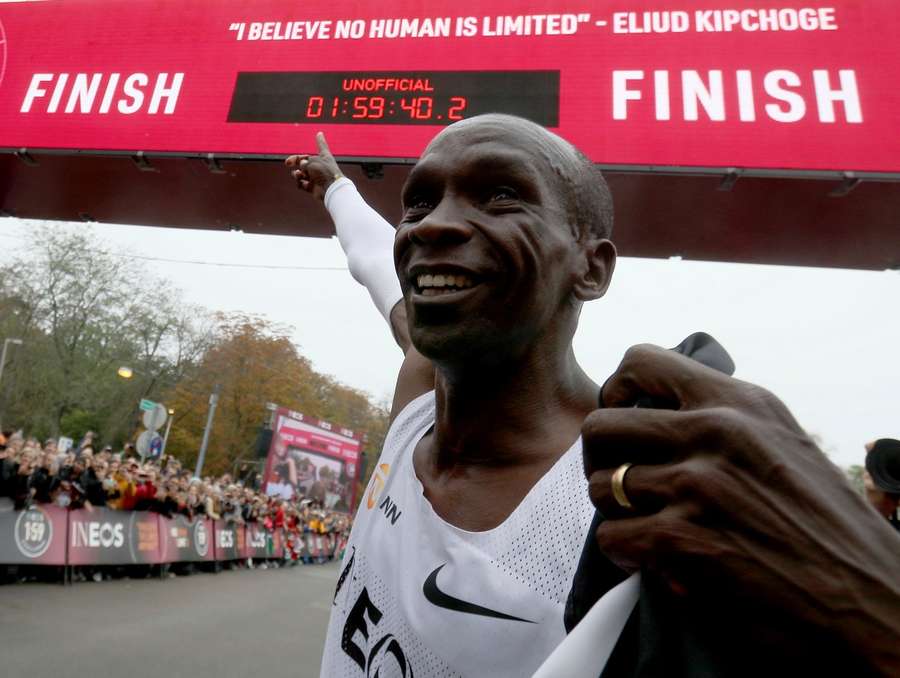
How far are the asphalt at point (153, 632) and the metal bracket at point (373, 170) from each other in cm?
545

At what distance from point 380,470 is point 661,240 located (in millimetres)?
7213

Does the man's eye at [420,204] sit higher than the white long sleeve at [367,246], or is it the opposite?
the white long sleeve at [367,246]

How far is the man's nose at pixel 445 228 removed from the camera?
1.06 meters

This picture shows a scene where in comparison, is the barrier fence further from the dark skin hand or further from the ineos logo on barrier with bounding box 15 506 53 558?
the dark skin hand

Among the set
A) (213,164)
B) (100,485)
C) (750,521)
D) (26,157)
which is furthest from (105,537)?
(750,521)

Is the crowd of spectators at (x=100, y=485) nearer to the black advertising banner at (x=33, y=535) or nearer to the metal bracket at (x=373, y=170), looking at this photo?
the black advertising banner at (x=33, y=535)

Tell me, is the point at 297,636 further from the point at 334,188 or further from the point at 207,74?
the point at 207,74

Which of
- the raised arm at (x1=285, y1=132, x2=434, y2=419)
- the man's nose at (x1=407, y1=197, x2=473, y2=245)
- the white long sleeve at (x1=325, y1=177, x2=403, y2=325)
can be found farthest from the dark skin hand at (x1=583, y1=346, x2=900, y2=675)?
the white long sleeve at (x1=325, y1=177, x2=403, y2=325)

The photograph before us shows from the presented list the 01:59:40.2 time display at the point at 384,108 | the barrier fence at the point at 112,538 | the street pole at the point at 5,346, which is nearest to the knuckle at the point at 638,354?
the 01:59:40.2 time display at the point at 384,108

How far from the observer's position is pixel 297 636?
7.20 m

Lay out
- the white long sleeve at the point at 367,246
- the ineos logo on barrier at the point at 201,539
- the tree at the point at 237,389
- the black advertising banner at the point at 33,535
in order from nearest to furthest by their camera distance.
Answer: the white long sleeve at the point at 367,246
the black advertising banner at the point at 33,535
the ineos logo on barrier at the point at 201,539
the tree at the point at 237,389

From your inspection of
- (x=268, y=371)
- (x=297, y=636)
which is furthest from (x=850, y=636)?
(x=268, y=371)

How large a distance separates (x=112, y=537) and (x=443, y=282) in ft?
34.6

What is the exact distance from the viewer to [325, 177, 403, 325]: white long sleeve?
203 centimetres
